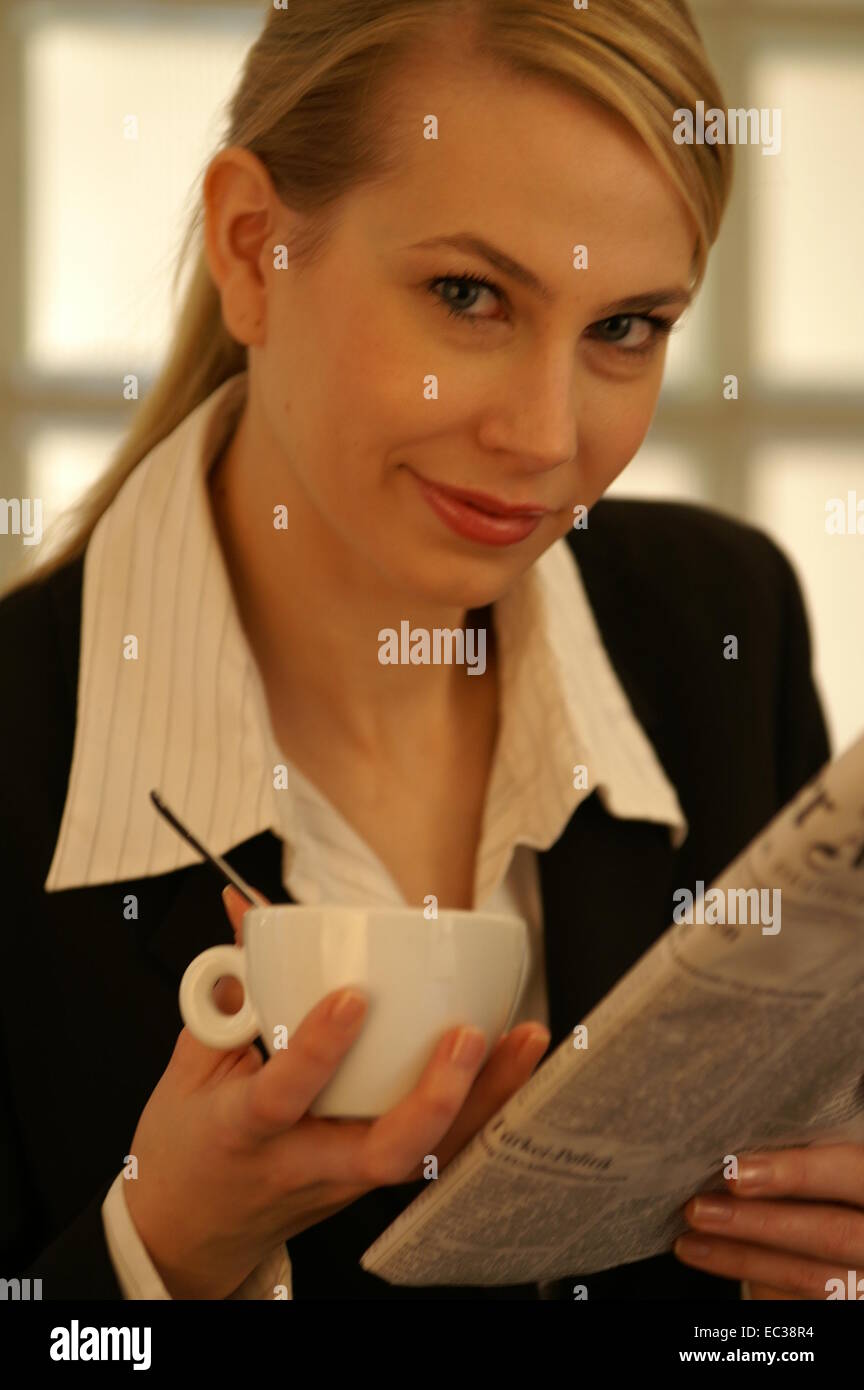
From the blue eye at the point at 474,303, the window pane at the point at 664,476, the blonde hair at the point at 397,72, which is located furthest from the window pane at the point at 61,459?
the blue eye at the point at 474,303

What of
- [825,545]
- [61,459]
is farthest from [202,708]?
[825,545]

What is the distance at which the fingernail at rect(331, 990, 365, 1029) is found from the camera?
2.14 feet

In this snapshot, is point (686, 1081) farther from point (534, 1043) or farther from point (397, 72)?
point (397, 72)

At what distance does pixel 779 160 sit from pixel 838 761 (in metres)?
2.74

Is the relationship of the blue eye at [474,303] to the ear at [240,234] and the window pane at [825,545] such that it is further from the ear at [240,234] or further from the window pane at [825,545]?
the window pane at [825,545]

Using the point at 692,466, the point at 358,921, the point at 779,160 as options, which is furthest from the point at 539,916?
the point at 779,160

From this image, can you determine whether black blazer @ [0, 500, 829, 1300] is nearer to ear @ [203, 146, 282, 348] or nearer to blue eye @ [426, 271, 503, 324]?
ear @ [203, 146, 282, 348]

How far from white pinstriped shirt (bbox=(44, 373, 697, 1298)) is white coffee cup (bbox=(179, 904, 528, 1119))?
371 millimetres

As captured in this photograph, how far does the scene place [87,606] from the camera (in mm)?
1167

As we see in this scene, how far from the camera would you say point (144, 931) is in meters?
1.06

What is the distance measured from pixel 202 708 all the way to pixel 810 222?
2.25m

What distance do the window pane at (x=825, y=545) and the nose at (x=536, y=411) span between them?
2.05m

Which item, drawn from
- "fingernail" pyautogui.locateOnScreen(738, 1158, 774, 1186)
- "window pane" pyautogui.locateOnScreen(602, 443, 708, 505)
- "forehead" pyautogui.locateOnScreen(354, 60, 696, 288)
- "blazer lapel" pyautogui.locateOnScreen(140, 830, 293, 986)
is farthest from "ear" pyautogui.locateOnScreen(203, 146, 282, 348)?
"window pane" pyautogui.locateOnScreen(602, 443, 708, 505)
